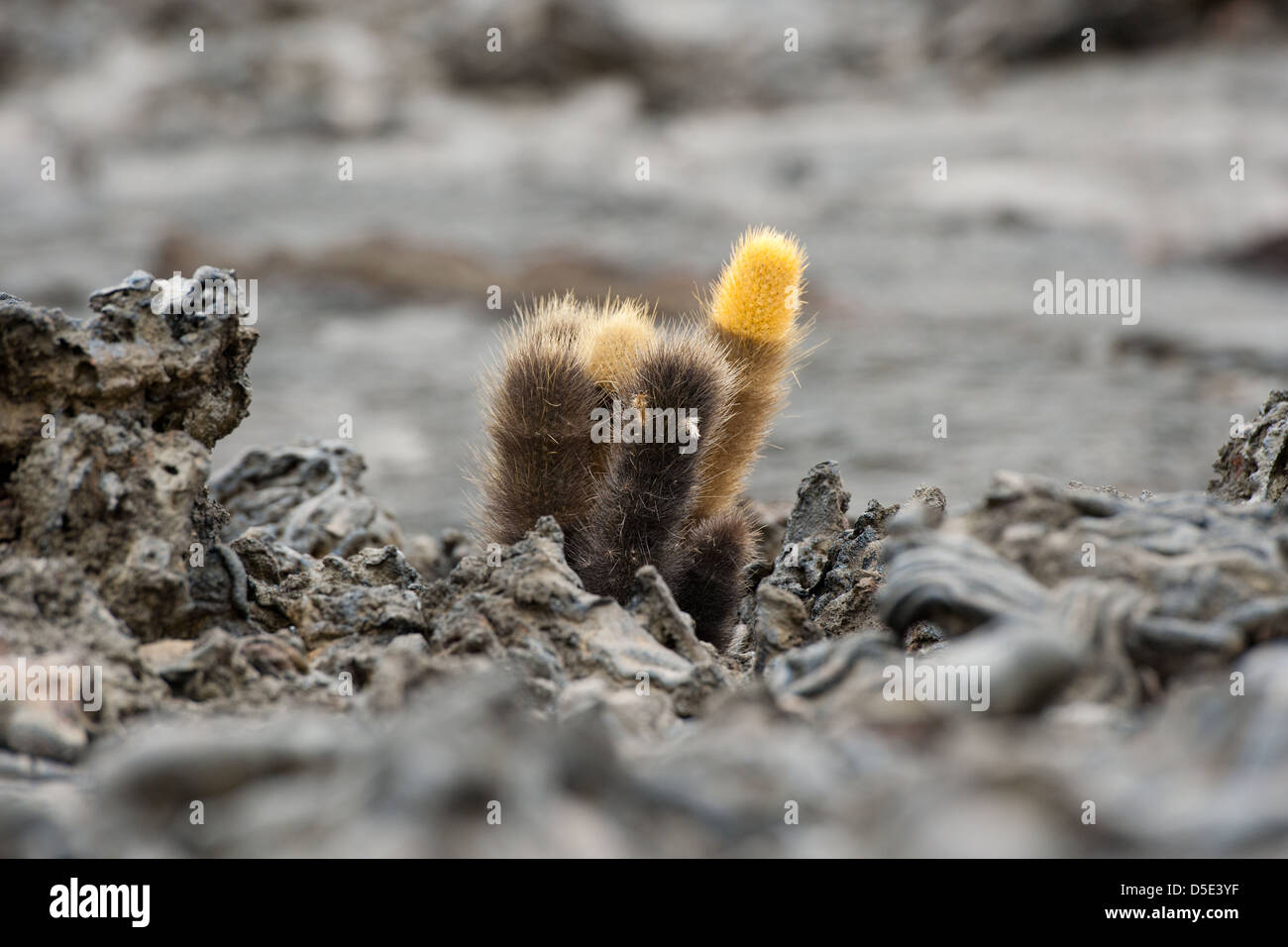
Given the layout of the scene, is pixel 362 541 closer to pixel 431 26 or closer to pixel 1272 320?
pixel 1272 320

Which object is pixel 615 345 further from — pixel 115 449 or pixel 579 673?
A: pixel 115 449

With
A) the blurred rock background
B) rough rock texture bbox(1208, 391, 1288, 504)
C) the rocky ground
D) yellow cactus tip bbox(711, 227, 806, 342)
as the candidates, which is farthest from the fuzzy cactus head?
the blurred rock background

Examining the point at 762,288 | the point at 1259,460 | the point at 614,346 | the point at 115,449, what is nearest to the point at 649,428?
the point at 614,346

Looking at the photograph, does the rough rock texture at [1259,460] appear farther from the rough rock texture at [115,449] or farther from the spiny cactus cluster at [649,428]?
the rough rock texture at [115,449]

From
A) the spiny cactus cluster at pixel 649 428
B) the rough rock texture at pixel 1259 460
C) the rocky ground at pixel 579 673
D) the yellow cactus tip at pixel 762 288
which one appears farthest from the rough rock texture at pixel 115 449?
the rough rock texture at pixel 1259 460

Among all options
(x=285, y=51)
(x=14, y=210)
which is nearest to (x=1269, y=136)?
(x=285, y=51)
